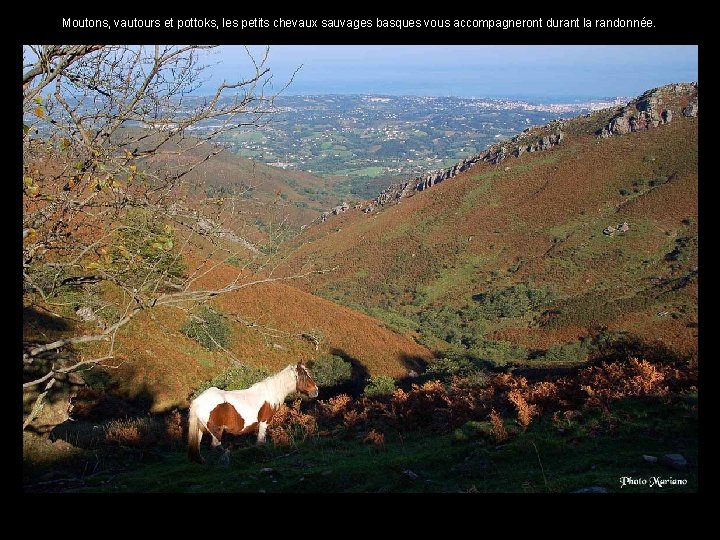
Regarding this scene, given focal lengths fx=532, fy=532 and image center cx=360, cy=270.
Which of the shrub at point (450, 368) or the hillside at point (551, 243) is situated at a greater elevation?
the hillside at point (551, 243)

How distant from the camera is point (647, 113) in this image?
72.6 metres

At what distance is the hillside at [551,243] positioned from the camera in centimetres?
4097

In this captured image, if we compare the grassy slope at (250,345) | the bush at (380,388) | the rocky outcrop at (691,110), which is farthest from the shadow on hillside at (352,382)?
the rocky outcrop at (691,110)

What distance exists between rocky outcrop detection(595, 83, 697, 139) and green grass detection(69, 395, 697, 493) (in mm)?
74068

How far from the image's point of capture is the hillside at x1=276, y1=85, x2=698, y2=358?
4097 cm

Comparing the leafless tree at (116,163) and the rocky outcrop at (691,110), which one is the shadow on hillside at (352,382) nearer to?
the leafless tree at (116,163)

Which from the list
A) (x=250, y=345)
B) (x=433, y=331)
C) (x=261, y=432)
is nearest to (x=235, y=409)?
(x=261, y=432)

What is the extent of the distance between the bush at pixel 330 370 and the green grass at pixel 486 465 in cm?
1444

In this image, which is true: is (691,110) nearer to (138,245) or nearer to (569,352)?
(569,352)

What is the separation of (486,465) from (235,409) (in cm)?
456

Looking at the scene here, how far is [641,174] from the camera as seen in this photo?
6122cm

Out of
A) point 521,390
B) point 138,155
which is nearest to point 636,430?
point 521,390

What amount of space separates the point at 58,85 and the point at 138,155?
1.14m
